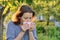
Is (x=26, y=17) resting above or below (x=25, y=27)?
above

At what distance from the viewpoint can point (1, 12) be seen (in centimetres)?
440

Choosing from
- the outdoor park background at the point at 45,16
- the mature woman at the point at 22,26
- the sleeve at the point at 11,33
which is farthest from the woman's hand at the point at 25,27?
the outdoor park background at the point at 45,16

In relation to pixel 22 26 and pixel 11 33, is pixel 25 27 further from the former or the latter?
pixel 11 33

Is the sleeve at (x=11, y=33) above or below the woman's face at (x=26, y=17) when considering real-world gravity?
below

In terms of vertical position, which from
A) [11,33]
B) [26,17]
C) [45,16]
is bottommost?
[45,16]

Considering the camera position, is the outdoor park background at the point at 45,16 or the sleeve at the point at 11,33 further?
the outdoor park background at the point at 45,16

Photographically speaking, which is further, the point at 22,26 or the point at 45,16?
the point at 45,16

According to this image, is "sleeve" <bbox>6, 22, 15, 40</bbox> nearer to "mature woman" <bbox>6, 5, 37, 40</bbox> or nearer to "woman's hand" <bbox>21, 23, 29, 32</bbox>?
"mature woman" <bbox>6, 5, 37, 40</bbox>

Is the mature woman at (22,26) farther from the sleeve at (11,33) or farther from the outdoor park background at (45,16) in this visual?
the outdoor park background at (45,16)

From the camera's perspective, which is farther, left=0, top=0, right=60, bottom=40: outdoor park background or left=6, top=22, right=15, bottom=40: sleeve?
left=0, top=0, right=60, bottom=40: outdoor park background

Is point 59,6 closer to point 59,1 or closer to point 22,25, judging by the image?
point 59,1

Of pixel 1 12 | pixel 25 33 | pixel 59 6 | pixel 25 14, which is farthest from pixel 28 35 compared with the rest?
pixel 59 6

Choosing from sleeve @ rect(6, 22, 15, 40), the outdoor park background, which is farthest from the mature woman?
the outdoor park background

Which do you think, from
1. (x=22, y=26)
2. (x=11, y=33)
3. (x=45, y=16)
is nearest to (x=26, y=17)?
(x=22, y=26)
